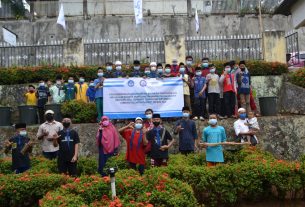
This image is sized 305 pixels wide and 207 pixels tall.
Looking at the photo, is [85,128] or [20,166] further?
[85,128]

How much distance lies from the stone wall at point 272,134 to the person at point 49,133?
5.20ft

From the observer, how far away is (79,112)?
13539 mm

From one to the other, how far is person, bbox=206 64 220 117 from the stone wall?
502 millimetres

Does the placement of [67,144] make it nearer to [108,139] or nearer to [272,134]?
[108,139]

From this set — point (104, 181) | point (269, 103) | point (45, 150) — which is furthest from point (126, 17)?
point (104, 181)

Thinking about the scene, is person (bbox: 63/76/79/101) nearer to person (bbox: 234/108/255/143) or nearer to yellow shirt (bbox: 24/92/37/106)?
yellow shirt (bbox: 24/92/37/106)

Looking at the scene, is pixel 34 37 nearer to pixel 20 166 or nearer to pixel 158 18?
pixel 158 18

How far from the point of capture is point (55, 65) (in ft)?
59.2

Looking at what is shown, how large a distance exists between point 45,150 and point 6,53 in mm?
9344

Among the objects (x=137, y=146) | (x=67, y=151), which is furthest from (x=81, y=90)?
(x=137, y=146)

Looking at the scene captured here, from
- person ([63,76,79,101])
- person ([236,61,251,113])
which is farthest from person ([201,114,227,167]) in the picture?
person ([63,76,79,101])

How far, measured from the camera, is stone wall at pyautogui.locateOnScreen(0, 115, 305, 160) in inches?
506

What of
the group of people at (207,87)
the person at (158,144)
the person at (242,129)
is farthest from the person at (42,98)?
the person at (242,129)

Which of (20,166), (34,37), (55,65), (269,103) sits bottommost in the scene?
(20,166)
